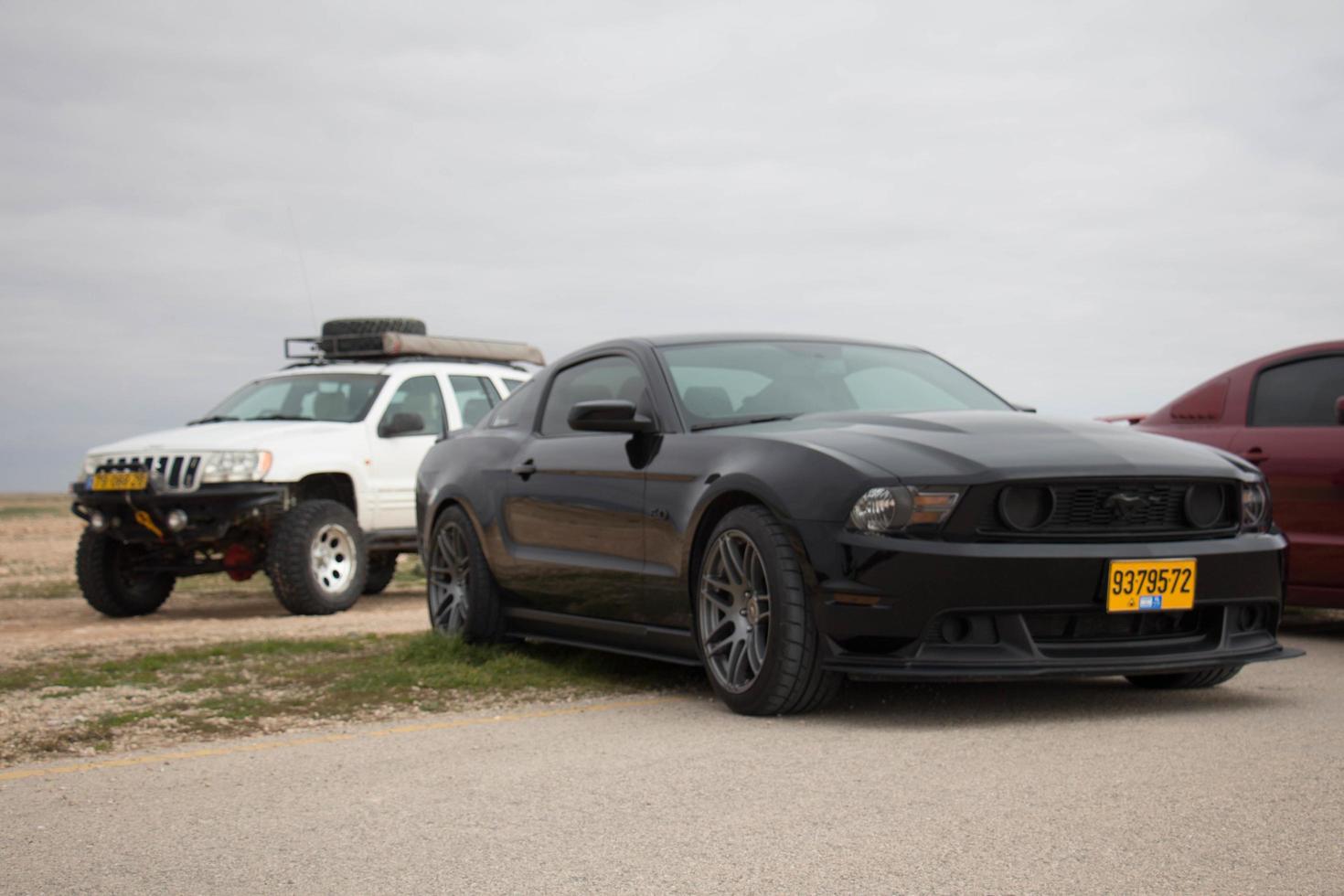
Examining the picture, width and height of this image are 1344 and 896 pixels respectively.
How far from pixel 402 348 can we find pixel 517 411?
20.7 ft

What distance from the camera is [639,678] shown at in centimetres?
779

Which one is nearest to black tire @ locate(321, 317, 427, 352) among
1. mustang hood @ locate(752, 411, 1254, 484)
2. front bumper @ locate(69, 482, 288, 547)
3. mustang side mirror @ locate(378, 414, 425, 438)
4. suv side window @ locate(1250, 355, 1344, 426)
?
mustang side mirror @ locate(378, 414, 425, 438)

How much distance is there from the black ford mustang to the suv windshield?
6723 millimetres

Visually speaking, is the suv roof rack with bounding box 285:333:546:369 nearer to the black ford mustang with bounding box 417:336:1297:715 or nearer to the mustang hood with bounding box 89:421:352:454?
the mustang hood with bounding box 89:421:352:454

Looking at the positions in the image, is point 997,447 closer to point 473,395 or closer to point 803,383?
point 803,383

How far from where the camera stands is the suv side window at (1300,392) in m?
9.28

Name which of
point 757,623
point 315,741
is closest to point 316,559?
point 315,741

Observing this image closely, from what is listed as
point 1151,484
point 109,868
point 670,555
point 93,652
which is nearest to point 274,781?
point 109,868

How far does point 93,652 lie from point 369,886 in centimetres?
608

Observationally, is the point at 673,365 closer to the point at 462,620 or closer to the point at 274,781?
the point at 462,620

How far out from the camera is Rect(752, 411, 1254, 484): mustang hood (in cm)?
599

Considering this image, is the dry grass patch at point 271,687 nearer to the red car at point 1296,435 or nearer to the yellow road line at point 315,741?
the yellow road line at point 315,741

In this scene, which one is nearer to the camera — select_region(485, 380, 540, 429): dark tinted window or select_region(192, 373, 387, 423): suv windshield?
select_region(485, 380, 540, 429): dark tinted window

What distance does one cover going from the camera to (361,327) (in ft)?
52.8
